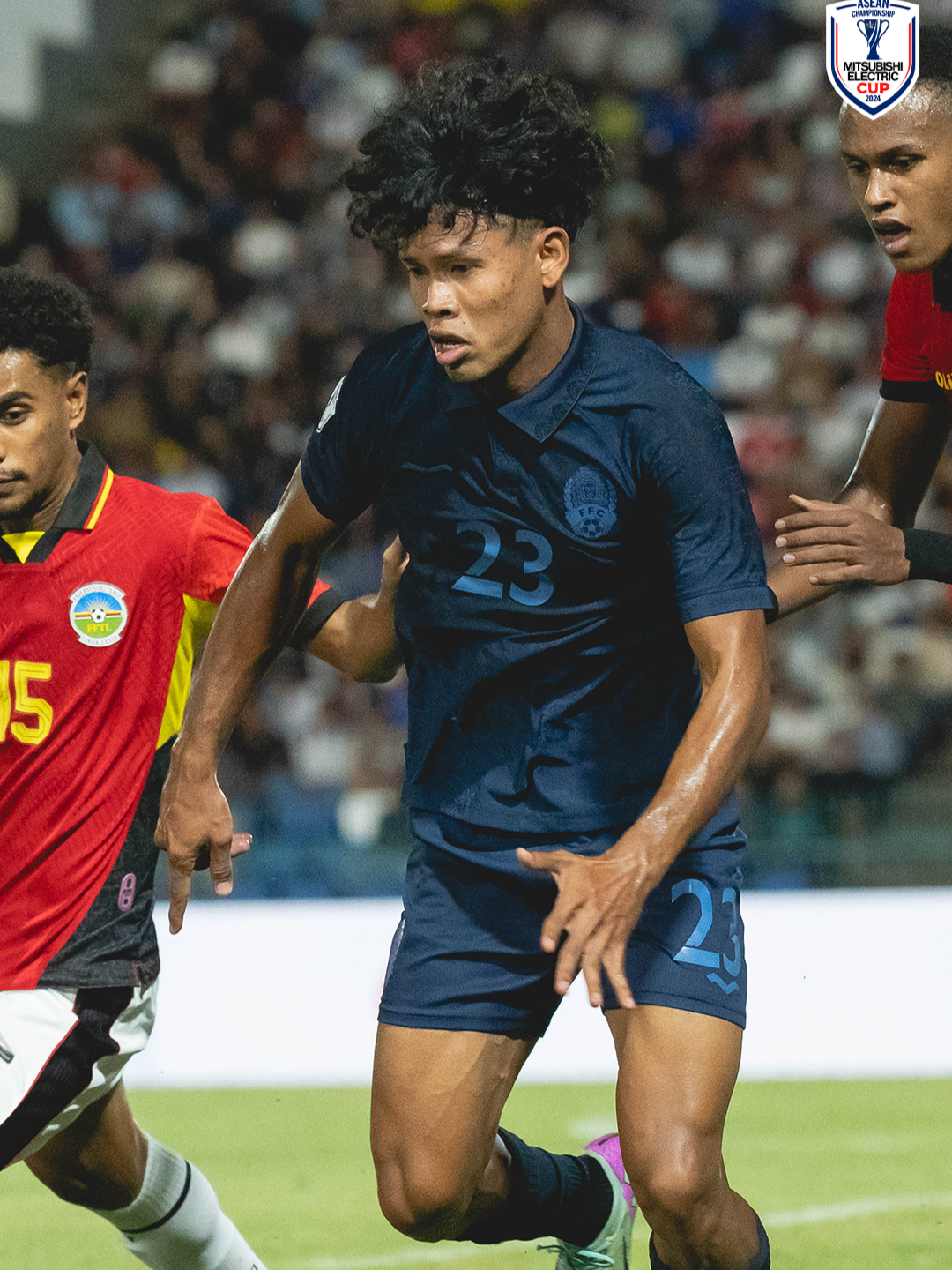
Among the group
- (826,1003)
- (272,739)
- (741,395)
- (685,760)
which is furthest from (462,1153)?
(741,395)

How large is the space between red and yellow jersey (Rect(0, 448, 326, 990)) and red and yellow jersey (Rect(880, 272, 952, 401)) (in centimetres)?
146

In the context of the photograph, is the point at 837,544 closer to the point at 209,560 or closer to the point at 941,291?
the point at 941,291

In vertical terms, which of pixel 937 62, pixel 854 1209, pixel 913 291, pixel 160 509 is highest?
pixel 937 62

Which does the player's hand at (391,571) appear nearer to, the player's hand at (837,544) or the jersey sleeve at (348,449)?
the jersey sleeve at (348,449)

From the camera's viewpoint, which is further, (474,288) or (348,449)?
(348,449)

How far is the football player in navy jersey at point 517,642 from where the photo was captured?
8.77 ft

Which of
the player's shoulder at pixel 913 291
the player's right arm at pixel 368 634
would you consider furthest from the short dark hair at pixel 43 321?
the player's shoulder at pixel 913 291

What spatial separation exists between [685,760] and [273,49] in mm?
9189

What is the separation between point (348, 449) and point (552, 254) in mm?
496

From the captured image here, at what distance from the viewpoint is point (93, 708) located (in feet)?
10.2

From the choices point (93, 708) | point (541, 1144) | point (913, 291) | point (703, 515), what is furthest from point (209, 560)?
point (541, 1144)

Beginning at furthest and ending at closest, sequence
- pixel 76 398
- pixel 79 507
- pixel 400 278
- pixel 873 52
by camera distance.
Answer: pixel 400 278 → pixel 873 52 → pixel 76 398 → pixel 79 507

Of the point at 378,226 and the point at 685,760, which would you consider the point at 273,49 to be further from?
the point at 685,760

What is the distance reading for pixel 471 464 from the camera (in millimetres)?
2852
